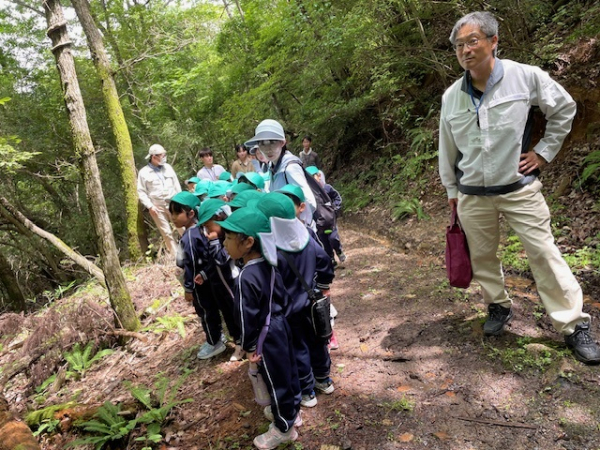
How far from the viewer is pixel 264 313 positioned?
260 centimetres

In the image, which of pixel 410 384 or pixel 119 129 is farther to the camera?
pixel 119 129


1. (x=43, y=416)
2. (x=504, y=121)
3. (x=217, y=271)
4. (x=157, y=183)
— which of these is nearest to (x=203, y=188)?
(x=217, y=271)

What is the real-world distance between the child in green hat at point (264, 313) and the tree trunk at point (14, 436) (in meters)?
2.02

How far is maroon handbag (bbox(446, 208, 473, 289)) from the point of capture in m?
3.37

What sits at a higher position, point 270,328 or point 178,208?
point 178,208

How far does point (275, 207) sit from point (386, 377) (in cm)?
182

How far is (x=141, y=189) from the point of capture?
7559 mm

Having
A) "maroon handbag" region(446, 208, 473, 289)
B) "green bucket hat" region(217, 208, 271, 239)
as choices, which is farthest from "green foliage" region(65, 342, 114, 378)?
"maroon handbag" region(446, 208, 473, 289)

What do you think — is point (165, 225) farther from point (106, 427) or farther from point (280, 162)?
point (106, 427)

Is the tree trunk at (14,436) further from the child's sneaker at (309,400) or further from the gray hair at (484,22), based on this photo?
the gray hair at (484,22)

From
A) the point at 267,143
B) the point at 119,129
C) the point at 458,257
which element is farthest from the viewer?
the point at 119,129

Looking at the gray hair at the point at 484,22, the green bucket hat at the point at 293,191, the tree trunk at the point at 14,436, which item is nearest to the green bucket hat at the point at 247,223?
the green bucket hat at the point at 293,191

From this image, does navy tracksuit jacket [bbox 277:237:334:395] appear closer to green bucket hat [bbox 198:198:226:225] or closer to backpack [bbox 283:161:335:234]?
green bucket hat [bbox 198:198:226:225]

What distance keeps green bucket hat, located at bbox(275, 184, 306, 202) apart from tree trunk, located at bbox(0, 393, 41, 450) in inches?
120
